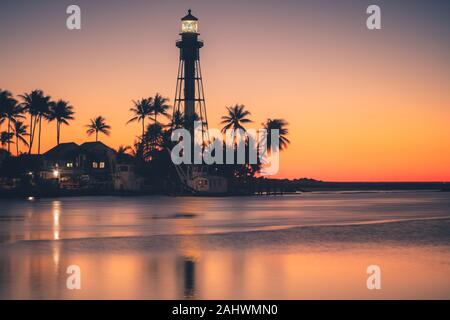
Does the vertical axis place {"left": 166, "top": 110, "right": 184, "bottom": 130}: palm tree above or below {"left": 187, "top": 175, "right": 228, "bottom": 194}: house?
above

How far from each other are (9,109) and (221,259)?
76688 mm

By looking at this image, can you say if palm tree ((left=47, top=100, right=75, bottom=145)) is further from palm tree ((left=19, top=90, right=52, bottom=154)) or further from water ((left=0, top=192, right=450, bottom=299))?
water ((left=0, top=192, right=450, bottom=299))

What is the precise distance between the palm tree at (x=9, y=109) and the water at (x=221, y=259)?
2106 inches

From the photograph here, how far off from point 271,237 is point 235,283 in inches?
613

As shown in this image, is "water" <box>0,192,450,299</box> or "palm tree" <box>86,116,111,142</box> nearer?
"water" <box>0,192,450,299</box>

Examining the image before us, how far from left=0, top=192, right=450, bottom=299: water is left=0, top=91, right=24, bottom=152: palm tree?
53485mm

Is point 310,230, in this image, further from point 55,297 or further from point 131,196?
point 131,196

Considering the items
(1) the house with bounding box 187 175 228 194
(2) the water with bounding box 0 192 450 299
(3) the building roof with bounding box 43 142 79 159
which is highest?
(3) the building roof with bounding box 43 142 79 159

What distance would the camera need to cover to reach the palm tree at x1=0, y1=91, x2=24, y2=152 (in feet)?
309

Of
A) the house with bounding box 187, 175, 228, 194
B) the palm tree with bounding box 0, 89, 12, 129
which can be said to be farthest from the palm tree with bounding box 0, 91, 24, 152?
the house with bounding box 187, 175, 228, 194

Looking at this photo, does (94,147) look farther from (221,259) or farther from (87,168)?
(221,259)

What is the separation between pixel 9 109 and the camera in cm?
9544

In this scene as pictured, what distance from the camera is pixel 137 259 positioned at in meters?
25.3
